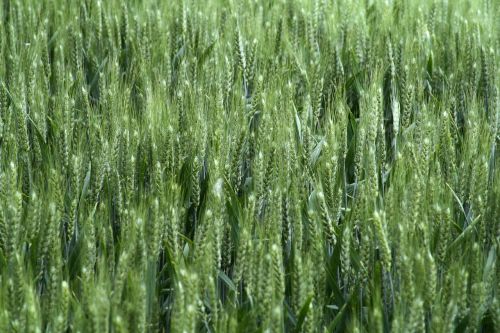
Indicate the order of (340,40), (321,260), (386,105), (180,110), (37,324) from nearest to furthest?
(37,324) → (321,260) → (180,110) → (386,105) → (340,40)

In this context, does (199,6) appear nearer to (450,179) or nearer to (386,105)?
(386,105)

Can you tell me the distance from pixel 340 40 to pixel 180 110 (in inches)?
41.4

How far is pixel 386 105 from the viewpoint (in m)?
2.95

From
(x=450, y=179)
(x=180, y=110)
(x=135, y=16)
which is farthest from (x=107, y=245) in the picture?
(x=135, y=16)

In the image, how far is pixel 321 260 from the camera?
1.78 metres

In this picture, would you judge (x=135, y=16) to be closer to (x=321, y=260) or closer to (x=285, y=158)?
(x=285, y=158)

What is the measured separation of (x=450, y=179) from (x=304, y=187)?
1.31 feet

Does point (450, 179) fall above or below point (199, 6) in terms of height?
below

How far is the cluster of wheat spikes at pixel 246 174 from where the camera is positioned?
1.64 metres

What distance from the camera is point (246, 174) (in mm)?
2404

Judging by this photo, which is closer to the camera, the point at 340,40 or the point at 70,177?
the point at 70,177

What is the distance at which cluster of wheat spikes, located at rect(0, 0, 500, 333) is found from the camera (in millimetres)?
1644

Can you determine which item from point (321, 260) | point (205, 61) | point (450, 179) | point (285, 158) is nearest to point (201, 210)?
point (285, 158)

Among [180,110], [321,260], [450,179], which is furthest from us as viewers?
[180,110]
